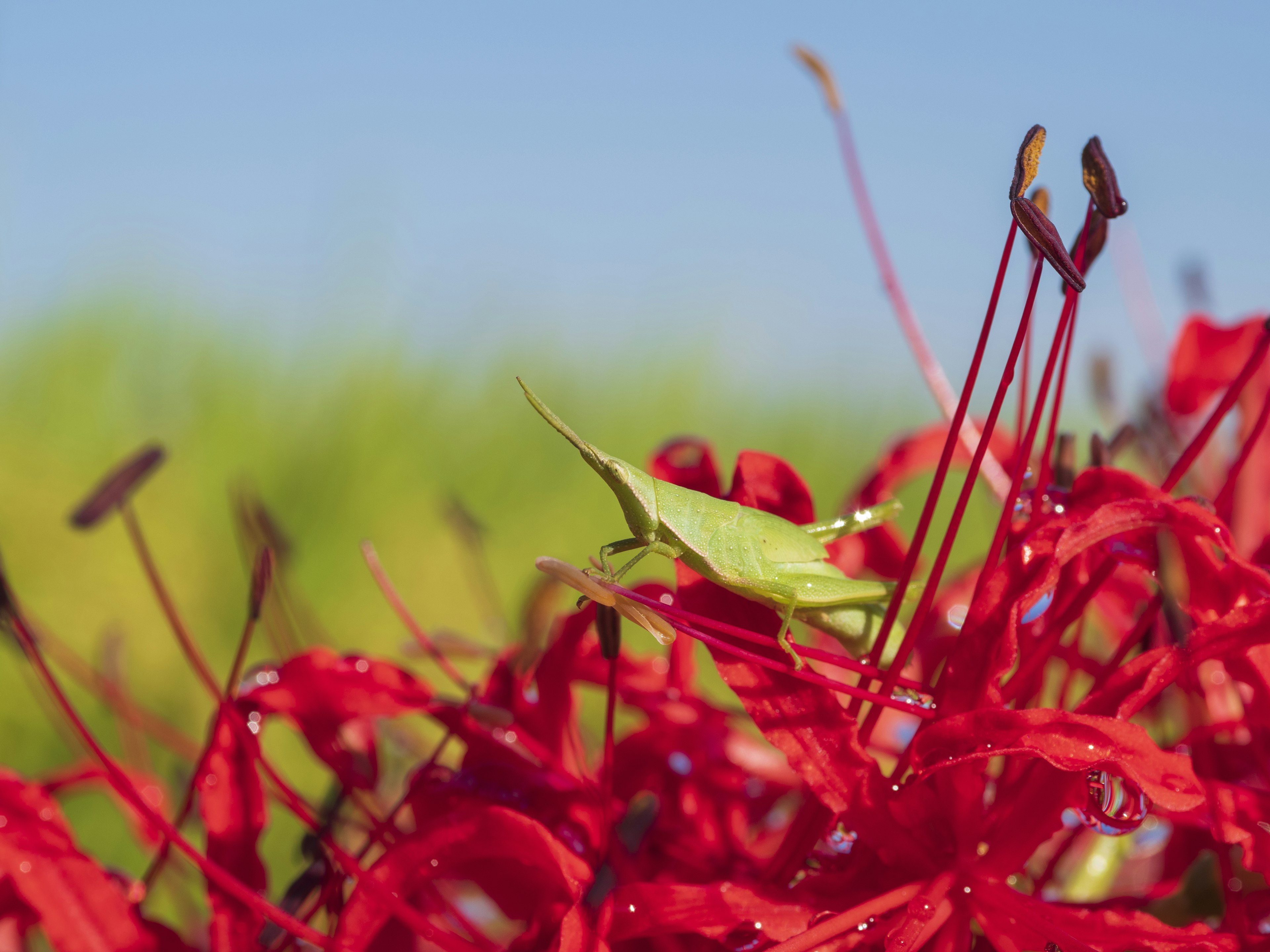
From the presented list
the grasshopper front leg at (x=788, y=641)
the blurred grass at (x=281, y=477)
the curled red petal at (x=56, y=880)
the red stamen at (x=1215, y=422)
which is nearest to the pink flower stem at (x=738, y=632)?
the grasshopper front leg at (x=788, y=641)

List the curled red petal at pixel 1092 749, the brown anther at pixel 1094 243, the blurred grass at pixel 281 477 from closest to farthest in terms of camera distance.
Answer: the curled red petal at pixel 1092 749 → the brown anther at pixel 1094 243 → the blurred grass at pixel 281 477

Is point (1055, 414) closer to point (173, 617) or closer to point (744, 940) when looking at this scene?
point (744, 940)

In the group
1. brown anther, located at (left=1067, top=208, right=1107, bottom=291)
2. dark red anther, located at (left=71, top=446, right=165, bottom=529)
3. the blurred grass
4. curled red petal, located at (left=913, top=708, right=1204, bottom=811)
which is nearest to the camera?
curled red petal, located at (left=913, top=708, right=1204, bottom=811)

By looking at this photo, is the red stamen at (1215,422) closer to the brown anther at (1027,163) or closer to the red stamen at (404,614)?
the brown anther at (1027,163)

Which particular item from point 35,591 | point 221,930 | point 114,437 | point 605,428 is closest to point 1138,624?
point 221,930

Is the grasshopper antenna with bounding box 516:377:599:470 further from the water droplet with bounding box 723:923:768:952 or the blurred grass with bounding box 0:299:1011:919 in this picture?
the blurred grass with bounding box 0:299:1011:919

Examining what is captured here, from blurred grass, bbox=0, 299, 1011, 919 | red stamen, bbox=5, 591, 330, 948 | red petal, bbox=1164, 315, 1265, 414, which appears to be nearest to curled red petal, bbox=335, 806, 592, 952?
red stamen, bbox=5, 591, 330, 948

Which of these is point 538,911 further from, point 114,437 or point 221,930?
point 114,437
